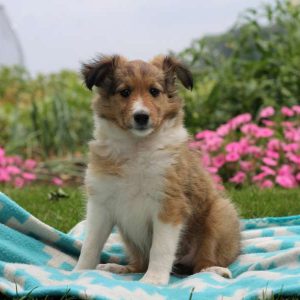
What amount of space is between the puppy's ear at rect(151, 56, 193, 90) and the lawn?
64.4 inches

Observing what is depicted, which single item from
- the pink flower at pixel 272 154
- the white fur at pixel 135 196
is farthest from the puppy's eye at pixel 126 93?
the pink flower at pixel 272 154

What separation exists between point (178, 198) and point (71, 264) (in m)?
0.94

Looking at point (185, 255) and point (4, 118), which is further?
point (4, 118)

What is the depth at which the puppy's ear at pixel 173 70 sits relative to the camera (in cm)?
408

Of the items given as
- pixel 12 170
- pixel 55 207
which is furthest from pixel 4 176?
pixel 55 207

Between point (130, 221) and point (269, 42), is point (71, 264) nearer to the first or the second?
point (130, 221)

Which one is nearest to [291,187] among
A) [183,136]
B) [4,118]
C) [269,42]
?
[269,42]

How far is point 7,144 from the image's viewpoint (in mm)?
10789

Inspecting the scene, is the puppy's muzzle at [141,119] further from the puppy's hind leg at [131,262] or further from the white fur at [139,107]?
the puppy's hind leg at [131,262]

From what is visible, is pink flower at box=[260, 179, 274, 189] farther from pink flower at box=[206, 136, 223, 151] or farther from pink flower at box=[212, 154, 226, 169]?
pink flower at box=[206, 136, 223, 151]

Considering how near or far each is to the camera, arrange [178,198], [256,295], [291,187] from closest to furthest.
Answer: [256,295] < [178,198] < [291,187]

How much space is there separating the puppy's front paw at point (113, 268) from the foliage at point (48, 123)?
6.81 m

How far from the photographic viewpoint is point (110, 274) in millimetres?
3816

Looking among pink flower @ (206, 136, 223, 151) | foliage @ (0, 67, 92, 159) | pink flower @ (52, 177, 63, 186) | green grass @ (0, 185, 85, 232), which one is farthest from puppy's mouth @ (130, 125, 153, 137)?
foliage @ (0, 67, 92, 159)
